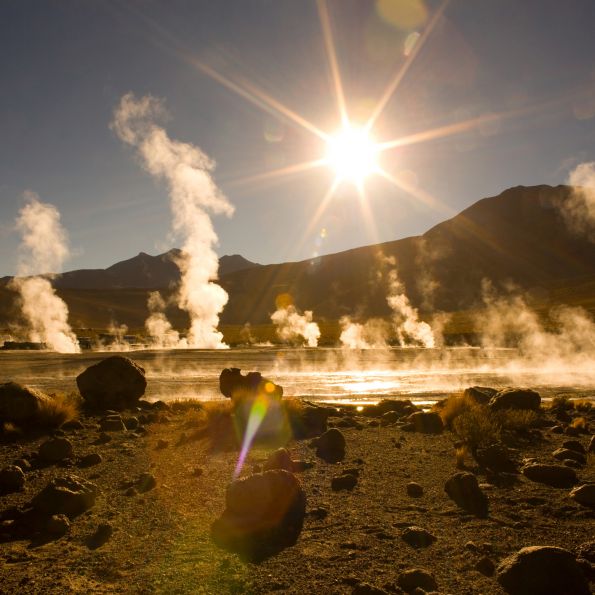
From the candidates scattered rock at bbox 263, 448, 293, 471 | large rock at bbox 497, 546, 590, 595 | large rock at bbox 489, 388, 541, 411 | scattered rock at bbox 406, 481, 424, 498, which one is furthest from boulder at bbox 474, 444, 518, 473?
large rock at bbox 489, 388, 541, 411

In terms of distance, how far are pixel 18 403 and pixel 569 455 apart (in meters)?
12.1

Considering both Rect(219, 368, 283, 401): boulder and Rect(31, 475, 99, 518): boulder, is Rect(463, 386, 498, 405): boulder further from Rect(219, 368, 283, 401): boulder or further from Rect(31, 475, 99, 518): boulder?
Rect(31, 475, 99, 518): boulder

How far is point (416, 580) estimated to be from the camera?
217 inches

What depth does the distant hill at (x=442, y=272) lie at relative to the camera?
150m

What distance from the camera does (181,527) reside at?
7.08m

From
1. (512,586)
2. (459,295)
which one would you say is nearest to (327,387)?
(512,586)

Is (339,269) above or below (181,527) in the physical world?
above

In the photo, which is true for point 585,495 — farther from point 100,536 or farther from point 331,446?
point 100,536

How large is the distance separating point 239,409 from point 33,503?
25.1 feet

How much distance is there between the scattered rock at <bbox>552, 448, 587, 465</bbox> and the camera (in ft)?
34.1

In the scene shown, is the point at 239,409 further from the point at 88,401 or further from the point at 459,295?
the point at 459,295

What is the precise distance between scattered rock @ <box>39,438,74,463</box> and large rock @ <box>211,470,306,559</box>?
170 inches

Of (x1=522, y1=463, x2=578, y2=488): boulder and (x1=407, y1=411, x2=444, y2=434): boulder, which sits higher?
(x1=407, y1=411, x2=444, y2=434): boulder

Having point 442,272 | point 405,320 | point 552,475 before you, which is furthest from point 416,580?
point 442,272
